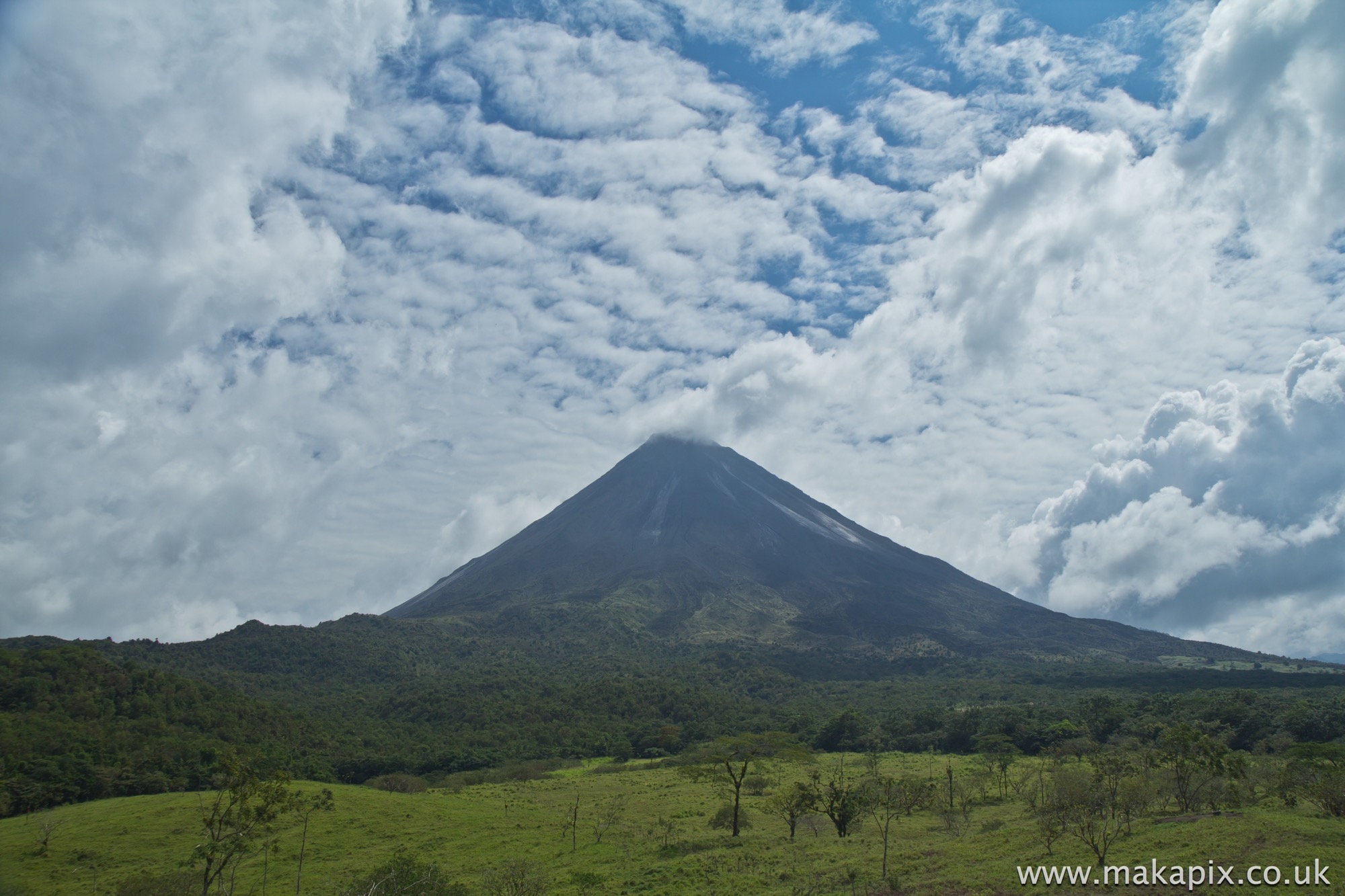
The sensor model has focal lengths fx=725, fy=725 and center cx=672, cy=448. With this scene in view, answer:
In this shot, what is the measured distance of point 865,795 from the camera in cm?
3731

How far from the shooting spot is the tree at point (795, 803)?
120 feet

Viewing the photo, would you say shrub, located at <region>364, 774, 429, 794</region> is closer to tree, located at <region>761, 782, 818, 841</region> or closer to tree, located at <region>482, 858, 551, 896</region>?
tree, located at <region>482, 858, 551, 896</region>

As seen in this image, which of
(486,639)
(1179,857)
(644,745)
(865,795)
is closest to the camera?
(1179,857)

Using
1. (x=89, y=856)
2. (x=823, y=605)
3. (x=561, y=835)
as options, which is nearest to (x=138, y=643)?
(x=89, y=856)

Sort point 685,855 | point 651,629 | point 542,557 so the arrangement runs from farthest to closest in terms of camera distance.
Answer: point 542,557, point 651,629, point 685,855

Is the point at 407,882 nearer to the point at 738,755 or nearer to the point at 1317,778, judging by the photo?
the point at 738,755

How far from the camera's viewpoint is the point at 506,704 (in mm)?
89750

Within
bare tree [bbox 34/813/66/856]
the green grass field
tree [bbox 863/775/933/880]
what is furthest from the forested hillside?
tree [bbox 863/775/933/880]

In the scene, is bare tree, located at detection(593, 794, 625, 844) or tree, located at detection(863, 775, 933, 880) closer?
tree, located at detection(863, 775, 933, 880)

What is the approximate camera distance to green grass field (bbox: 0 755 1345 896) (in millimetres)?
24406

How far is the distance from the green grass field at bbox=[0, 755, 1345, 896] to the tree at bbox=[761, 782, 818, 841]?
2.38 feet

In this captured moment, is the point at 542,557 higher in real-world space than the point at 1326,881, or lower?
higher

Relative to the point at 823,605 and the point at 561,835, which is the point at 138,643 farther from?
the point at 823,605

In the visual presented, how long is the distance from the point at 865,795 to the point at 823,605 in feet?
433
